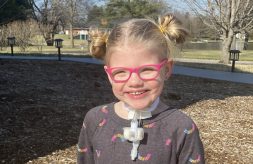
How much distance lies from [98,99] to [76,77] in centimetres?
302

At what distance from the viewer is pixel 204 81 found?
13.3m

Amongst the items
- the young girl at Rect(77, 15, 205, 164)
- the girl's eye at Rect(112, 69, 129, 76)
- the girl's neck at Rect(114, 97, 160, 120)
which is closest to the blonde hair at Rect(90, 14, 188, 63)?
the young girl at Rect(77, 15, 205, 164)

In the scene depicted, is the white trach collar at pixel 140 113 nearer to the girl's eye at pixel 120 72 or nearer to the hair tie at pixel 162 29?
the girl's eye at pixel 120 72

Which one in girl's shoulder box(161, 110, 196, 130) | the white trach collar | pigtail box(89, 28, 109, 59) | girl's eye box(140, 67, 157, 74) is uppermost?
pigtail box(89, 28, 109, 59)

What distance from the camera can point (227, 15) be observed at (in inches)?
832

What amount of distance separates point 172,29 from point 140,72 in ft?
0.94

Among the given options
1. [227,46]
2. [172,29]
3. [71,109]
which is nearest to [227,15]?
[227,46]

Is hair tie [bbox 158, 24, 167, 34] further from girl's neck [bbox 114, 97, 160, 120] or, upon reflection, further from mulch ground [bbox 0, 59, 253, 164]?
mulch ground [bbox 0, 59, 253, 164]

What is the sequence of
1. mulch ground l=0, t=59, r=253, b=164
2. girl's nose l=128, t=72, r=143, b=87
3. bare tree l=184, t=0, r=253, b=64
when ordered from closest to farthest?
girl's nose l=128, t=72, r=143, b=87 → mulch ground l=0, t=59, r=253, b=164 → bare tree l=184, t=0, r=253, b=64

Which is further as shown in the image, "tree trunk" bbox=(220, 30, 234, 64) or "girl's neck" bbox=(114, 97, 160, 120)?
"tree trunk" bbox=(220, 30, 234, 64)

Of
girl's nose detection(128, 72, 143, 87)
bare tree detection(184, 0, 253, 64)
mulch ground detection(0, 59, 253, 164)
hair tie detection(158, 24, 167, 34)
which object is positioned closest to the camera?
girl's nose detection(128, 72, 143, 87)

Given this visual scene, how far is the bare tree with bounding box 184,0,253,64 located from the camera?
68.6 feet

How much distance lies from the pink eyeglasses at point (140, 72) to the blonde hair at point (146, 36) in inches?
3.0

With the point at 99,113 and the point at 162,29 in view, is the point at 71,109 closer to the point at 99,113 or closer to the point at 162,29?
the point at 99,113
